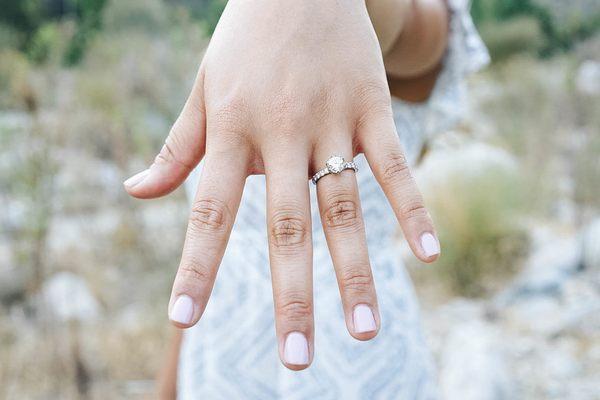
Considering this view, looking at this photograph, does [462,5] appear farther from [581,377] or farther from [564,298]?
[564,298]

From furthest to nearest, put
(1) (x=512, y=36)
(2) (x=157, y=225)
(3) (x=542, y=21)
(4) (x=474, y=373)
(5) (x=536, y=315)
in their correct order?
(1) (x=512, y=36) < (3) (x=542, y=21) < (2) (x=157, y=225) < (5) (x=536, y=315) < (4) (x=474, y=373)

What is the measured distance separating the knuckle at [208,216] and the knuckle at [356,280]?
0.12m

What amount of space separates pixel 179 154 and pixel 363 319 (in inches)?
9.4

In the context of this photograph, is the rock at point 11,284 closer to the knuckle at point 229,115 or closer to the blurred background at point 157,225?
the blurred background at point 157,225

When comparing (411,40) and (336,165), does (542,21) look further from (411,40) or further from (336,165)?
(336,165)

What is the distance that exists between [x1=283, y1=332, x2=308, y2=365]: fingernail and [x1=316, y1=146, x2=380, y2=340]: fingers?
0.14 feet

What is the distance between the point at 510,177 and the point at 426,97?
3837 mm

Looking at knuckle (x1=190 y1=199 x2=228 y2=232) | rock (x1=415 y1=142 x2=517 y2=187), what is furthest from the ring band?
rock (x1=415 y1=142 x2=517 y2=187)

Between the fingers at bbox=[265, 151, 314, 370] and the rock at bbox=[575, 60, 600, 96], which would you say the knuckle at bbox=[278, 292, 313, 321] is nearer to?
the fingers at bbox=[265, 151, 314, 370]

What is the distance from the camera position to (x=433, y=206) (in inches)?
180

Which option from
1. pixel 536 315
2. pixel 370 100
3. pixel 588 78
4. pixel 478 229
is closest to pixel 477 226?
pixel 478 229

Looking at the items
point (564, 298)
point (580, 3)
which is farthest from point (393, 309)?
point (580, 3)

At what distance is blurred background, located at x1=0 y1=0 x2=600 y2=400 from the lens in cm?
271

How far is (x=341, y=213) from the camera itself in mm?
569
